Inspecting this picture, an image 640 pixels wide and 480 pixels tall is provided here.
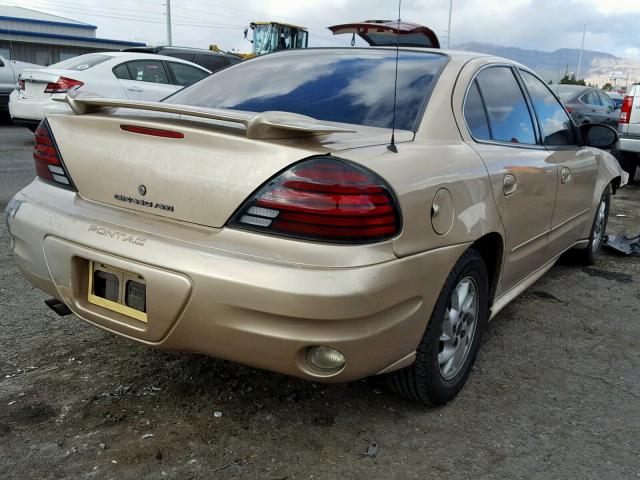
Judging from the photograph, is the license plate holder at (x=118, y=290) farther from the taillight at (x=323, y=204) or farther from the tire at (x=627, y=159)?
the tire at (x=627, y=159)

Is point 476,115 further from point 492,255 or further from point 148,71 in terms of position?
Result: point 148,71

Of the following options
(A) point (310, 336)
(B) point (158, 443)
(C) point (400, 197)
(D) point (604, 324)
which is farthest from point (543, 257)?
(B) point (158, 443)

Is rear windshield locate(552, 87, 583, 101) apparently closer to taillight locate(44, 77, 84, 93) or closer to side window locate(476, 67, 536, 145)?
taillight locate(44, 77, 84, 93)

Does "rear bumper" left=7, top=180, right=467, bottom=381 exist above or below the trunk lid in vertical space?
below

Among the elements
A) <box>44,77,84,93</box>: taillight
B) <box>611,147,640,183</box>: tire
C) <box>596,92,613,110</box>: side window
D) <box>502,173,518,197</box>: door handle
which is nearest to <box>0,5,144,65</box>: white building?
<box>44,77,84,93</box>: taillight

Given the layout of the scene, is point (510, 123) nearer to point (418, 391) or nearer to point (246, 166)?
point (418, 391)

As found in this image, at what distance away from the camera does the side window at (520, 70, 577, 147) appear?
11.6 ft

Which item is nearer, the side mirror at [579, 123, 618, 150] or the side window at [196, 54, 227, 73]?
the side mirror at [579, 123, 618, 150]

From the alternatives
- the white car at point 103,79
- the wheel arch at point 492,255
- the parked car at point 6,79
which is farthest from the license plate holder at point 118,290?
the parked car at point 6,79

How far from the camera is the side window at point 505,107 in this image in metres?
2.98

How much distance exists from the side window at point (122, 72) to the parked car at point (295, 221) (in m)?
6.60

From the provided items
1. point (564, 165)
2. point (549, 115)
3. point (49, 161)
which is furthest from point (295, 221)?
point (549, 115)

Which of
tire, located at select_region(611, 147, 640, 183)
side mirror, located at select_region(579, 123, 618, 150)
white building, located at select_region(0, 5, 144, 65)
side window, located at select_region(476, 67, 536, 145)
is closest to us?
side window, located at select_region(476, 67, 536, 145)

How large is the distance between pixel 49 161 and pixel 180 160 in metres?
0.72
